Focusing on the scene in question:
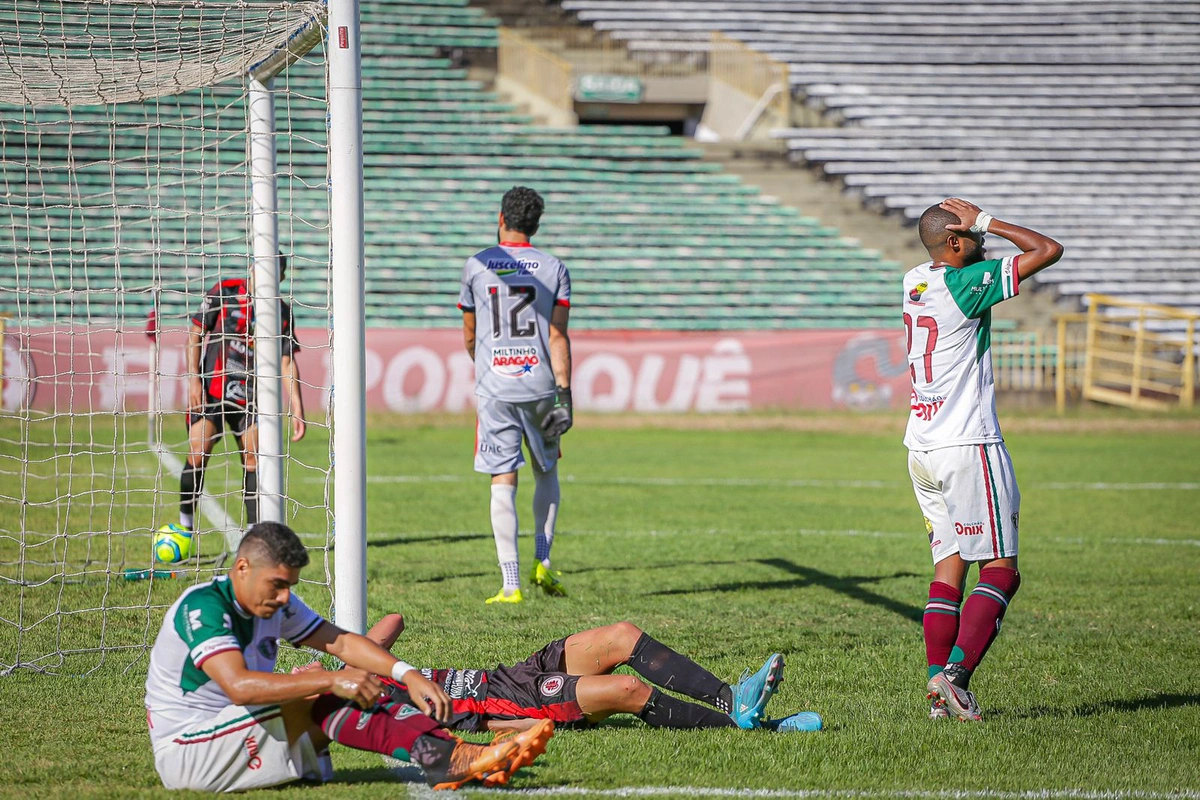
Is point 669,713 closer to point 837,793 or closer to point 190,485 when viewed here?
point 837,793

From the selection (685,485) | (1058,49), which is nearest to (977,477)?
(685,485)

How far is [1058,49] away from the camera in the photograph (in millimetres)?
32312

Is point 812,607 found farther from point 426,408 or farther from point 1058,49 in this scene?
point 1058,49

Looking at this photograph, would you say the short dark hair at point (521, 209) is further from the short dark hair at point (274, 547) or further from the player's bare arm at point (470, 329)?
the short dark hair at point (274, 547)

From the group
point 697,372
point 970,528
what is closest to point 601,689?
point 970,528

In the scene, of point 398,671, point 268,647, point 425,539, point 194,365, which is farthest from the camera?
point 425,539

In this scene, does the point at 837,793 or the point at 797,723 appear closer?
the point at 837,793

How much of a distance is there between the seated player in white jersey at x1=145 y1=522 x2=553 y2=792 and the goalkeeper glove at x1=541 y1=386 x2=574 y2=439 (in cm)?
336

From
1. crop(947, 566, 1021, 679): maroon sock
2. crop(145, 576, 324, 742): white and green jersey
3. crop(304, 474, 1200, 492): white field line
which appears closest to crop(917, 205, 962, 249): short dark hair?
crop(947, 566, 1021, 679): maroon sock

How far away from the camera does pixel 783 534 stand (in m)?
10.1

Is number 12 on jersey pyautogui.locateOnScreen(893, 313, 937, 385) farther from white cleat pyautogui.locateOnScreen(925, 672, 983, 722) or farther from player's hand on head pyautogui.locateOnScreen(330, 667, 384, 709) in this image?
player's hand on head pyautogui.locateOnScreen(330, 667, 384, 709)

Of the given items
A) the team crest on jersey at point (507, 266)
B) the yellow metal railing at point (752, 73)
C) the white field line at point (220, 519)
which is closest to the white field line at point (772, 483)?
the white field line at point (220, 519)

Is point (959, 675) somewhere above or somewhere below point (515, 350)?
below

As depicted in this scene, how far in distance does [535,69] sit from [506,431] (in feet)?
76.6
